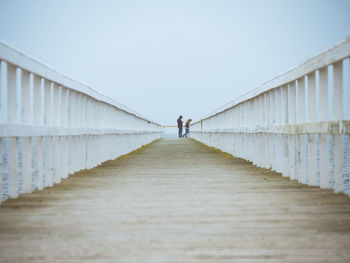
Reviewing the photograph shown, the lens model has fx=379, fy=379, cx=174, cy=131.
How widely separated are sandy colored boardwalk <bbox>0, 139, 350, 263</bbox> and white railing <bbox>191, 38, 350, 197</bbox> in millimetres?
243

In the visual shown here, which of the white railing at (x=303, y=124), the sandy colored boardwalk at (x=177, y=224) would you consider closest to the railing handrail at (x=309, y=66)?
the white railing at (x=303, y=124)

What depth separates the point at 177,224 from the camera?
2.08m

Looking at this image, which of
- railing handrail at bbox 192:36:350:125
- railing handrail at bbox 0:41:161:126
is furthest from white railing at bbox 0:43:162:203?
railing handrail at bbox 192:36:350:125

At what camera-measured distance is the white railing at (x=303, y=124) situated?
2.73 metres

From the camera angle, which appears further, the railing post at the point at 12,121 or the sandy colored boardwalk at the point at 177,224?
the railing post at the point at 12,121

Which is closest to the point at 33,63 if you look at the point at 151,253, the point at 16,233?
the point at 16,233

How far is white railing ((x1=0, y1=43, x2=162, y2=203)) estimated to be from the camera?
8.80ft

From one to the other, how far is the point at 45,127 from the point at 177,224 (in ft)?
5.40

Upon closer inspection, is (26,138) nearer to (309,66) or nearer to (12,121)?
(12,121)

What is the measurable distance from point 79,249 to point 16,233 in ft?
1.44

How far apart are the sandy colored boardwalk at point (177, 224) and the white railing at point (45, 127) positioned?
243 millimetres

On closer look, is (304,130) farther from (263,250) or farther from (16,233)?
(16,233)

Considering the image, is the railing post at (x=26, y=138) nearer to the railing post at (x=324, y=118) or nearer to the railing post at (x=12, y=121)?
the railing post at (x=12, y=121)

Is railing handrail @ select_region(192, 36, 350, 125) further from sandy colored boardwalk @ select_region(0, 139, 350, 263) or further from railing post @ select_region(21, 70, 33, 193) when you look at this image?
railing post @ select_region(21, 70, 33, 193)
